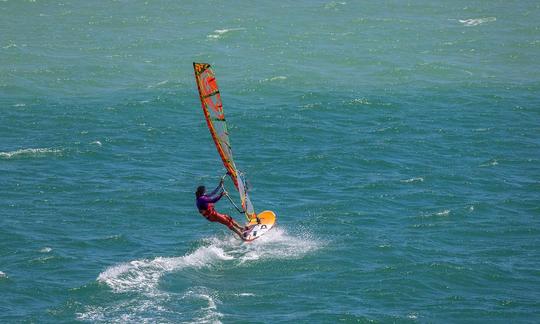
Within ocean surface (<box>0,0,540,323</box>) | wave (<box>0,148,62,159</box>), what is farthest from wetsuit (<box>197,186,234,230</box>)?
wave (<box>0,148,62,159</box>)

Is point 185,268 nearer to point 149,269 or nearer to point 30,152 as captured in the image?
point 149,269

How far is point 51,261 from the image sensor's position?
4641 centimetres

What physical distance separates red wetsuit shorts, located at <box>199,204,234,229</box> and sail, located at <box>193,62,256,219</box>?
1.56 m

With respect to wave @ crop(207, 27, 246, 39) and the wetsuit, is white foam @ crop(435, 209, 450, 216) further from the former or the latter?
wave @ crop(207, 27, 246, 39)

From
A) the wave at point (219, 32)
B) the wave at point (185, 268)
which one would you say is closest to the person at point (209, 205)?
the wave at point (185, 268)

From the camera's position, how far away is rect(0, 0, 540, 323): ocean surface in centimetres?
4334

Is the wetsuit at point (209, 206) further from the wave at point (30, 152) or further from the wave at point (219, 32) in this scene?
the wave at point (219, 32)

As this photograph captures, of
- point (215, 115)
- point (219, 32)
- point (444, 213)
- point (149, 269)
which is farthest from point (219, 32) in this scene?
point (149, 269)

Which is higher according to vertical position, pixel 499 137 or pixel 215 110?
pixel 215 110

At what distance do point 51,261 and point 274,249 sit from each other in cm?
1080

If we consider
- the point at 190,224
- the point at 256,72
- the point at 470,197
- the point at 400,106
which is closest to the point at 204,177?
the point at 190,224

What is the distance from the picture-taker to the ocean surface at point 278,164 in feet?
142

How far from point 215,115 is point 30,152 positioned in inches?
777

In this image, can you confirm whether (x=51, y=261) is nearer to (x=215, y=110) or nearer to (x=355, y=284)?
(x=215, y=110)
